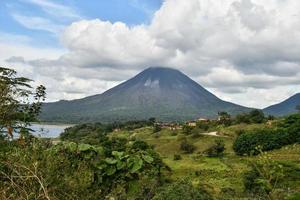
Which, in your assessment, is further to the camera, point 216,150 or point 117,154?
point 216,150

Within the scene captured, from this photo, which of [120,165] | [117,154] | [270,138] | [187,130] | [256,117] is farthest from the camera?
[256,117]

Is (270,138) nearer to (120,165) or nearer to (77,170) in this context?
(120,165)

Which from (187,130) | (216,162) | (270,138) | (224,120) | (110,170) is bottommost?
(216,162)

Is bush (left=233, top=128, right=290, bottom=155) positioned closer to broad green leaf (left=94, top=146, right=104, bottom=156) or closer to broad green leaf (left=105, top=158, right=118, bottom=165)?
broad green leaf (left=94, top=146, right=104, bottom=156)

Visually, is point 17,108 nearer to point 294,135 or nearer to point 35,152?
point 35,152

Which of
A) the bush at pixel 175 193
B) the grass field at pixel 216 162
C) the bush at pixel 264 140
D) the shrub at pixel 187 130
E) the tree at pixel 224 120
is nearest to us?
the bush at pixel 175 193

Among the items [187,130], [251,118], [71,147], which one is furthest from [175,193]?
[251,118]

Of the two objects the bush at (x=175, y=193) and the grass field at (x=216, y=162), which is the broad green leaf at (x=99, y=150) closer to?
the bush at (x=175, y=193)

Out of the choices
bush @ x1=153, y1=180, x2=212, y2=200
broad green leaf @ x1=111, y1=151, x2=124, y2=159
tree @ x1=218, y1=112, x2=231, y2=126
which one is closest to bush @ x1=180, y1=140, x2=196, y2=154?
tree @ x1=218, y1=112, x2=231, y2=126

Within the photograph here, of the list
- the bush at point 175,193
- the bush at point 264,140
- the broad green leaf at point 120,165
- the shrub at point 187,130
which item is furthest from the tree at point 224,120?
the broad green leaf at point 120,165

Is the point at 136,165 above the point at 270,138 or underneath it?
above

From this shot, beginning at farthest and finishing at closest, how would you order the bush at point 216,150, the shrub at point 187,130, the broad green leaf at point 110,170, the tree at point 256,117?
1. the tree at point 256,117
2. the shrub at point 187,130
3. the bush at point 216,150
4. the broad green leaf at point 110,170

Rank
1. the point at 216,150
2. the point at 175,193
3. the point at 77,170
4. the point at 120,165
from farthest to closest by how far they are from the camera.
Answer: the point at 216,150
the point at 175,193
the point at 120,165
the point at 77,170

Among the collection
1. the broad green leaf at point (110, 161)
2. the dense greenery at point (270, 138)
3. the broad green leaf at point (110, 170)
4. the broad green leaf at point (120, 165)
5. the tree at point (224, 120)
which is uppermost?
the tree at point (224, 120)
